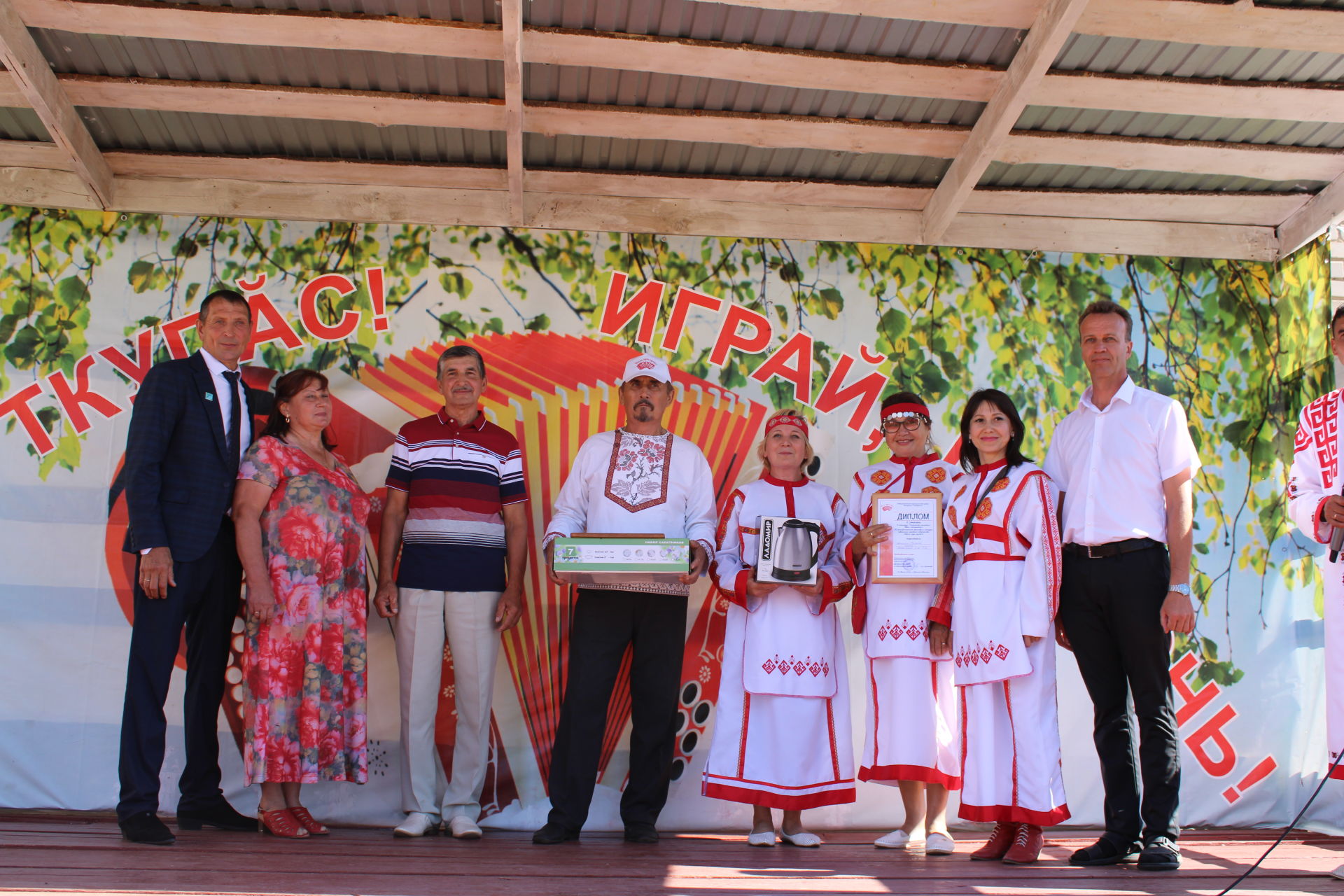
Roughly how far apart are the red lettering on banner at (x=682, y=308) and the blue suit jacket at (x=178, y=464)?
1.97m

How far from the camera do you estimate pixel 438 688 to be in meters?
4.19

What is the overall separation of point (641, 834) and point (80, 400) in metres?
3.04

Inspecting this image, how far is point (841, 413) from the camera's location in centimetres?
490

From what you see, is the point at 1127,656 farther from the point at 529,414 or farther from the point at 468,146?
the point at 468,146

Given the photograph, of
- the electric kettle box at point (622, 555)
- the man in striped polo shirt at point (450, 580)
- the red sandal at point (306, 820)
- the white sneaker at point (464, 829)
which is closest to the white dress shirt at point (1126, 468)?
the electric kettle box at point (622, 555)

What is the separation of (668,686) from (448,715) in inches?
41.7

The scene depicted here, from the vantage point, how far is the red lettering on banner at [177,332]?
4.70 m

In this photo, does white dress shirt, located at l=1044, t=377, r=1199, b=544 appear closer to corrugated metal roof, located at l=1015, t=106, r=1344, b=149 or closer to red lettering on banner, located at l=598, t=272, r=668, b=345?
corrugated metal roof, located at l=1015, t=106, r=1344, b=149

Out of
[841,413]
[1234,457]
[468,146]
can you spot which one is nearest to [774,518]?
[841,413]

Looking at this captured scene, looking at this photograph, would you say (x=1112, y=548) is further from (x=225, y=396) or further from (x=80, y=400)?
(x=80, y=400)

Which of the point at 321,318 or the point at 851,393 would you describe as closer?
the point at 321,318

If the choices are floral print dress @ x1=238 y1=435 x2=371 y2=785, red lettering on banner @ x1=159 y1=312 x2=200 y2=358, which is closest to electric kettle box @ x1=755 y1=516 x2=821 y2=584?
floral print dress @ x1=238 y1=435 x2=371 y2=785

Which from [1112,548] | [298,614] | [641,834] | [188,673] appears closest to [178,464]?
[298,614]

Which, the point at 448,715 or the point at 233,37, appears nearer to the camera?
the point at 233,37
